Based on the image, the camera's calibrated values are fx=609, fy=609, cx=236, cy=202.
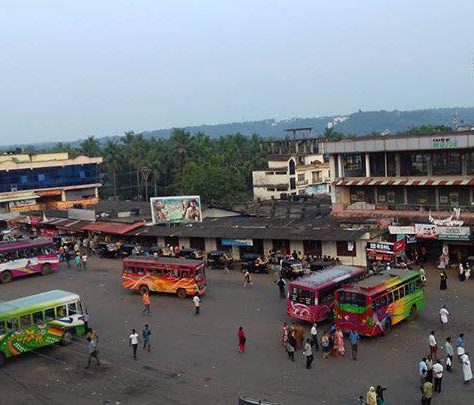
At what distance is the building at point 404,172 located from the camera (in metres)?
39.5

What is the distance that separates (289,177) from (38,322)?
61247mm

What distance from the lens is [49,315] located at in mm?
25094

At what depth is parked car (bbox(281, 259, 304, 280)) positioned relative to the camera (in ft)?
116

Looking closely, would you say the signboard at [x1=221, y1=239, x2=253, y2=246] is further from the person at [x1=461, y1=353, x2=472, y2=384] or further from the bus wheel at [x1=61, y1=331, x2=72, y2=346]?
the person at [x1=461, y1=353, x2=472, y2=384]

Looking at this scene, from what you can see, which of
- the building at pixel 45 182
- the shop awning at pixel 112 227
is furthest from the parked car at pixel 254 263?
the building at pixel 45 182

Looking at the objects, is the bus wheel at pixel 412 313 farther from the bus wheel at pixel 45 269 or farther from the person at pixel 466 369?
the bus wheel at pixel 45 269

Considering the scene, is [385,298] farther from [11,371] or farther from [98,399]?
[11,371]

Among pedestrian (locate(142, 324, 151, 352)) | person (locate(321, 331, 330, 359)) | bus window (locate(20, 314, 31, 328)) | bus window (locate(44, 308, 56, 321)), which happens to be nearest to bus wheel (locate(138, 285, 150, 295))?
bus window (locate(44, 308, 56, 321))

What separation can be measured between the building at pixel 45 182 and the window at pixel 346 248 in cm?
4414

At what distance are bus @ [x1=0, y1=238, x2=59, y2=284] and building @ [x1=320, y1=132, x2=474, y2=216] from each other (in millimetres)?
20870

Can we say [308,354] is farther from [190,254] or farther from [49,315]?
[190,254]

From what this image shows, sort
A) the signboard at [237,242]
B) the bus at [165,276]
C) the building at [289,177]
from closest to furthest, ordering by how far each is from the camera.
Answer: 1. the bus at [165,276]
2. the signboard at [237,242]
3. the building at [289,177]

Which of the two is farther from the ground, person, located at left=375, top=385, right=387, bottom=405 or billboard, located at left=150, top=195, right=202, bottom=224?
billboard, located at left=150, top=195, right=202, bottom=224

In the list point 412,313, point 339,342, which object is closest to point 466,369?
point 339,342
